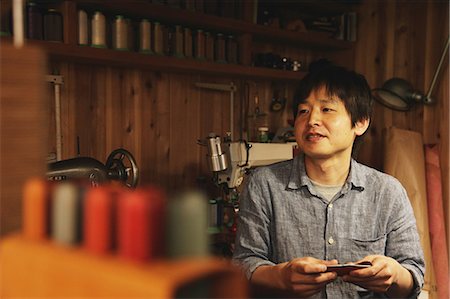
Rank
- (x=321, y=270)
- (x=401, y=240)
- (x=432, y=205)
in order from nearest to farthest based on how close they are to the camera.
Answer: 1. (x=321, y=270)
2. (x=401, y=240)
3. (x=432, y=205)

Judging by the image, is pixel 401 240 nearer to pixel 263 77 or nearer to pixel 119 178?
pixel 119 178

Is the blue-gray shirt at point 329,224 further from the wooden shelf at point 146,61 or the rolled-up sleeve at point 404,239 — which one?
the wooden shelf at point 146,61

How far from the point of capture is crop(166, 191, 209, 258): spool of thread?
442 millimetres

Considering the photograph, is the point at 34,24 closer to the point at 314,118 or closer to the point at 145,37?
the point at 145,37

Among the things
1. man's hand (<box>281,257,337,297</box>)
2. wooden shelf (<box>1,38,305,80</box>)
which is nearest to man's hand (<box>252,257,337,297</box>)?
man's hand (<box>281,257,337,297</box>)

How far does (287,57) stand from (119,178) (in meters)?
1.81

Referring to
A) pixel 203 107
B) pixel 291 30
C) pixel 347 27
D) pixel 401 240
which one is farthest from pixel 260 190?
pixel 347 27

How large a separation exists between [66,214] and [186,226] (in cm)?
14

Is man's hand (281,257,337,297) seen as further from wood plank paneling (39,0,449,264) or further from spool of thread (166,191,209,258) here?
wood plank paneling (39,0,449,264)

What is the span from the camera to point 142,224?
443mm

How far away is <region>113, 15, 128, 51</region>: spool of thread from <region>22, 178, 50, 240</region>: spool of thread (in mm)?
2244

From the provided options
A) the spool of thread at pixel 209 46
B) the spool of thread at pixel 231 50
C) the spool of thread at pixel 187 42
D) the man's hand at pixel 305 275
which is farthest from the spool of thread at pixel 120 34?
the man's hand at pixel 305 275

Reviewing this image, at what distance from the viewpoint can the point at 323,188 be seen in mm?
1771

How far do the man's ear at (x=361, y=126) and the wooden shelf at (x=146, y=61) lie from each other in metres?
1.29
